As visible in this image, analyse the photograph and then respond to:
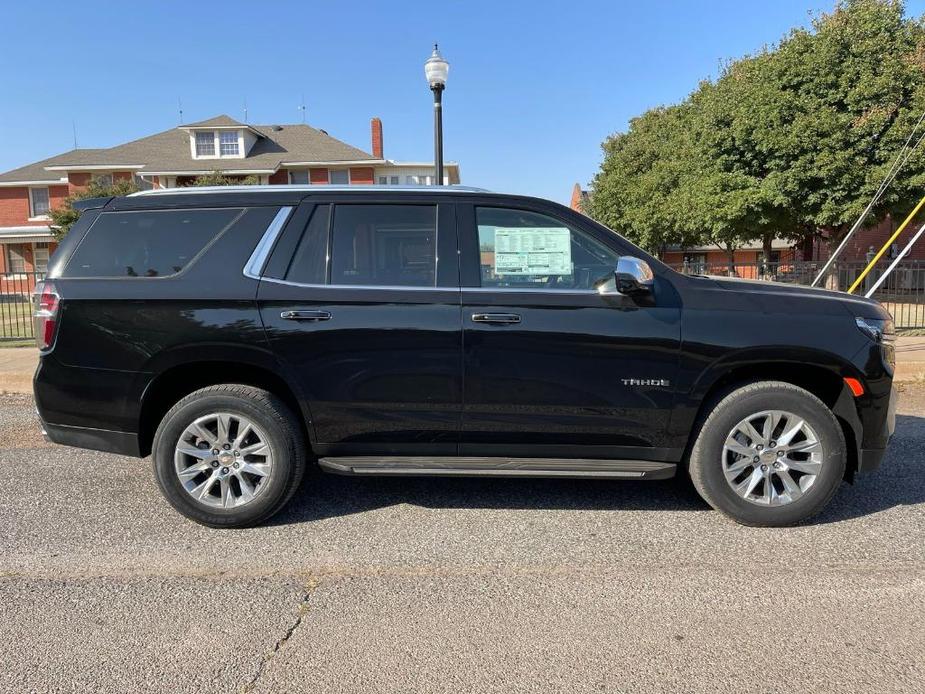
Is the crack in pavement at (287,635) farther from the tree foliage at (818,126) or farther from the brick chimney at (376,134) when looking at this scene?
the brick chimney at (376,134)

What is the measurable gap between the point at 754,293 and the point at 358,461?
2573 mm

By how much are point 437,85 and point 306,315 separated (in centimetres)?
670

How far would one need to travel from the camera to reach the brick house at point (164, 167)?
35000 millimetres

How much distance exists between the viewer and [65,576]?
129 inches

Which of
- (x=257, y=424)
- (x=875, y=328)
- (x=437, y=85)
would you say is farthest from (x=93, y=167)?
(x=875, y=328)

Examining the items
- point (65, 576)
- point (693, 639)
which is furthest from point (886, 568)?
point (65, 576)

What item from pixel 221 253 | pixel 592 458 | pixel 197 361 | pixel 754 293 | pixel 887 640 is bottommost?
pixel 887 640

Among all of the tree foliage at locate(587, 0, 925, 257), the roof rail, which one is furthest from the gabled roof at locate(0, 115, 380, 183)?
the roof rail

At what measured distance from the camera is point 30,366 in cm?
925

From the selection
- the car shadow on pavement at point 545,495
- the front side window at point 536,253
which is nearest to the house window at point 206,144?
the car shadow on pavement at point 545,495

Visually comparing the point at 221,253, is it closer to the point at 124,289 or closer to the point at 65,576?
the point at 124,289

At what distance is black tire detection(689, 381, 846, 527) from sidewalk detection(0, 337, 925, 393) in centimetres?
571

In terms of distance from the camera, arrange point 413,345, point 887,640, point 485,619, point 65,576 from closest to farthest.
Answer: point 887,640 < point 485,619 < point 65,576 < point 413,345

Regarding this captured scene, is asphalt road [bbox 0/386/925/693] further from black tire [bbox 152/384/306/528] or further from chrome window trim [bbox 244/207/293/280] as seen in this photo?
chrome window trim [bbox 244/207/293/280]
